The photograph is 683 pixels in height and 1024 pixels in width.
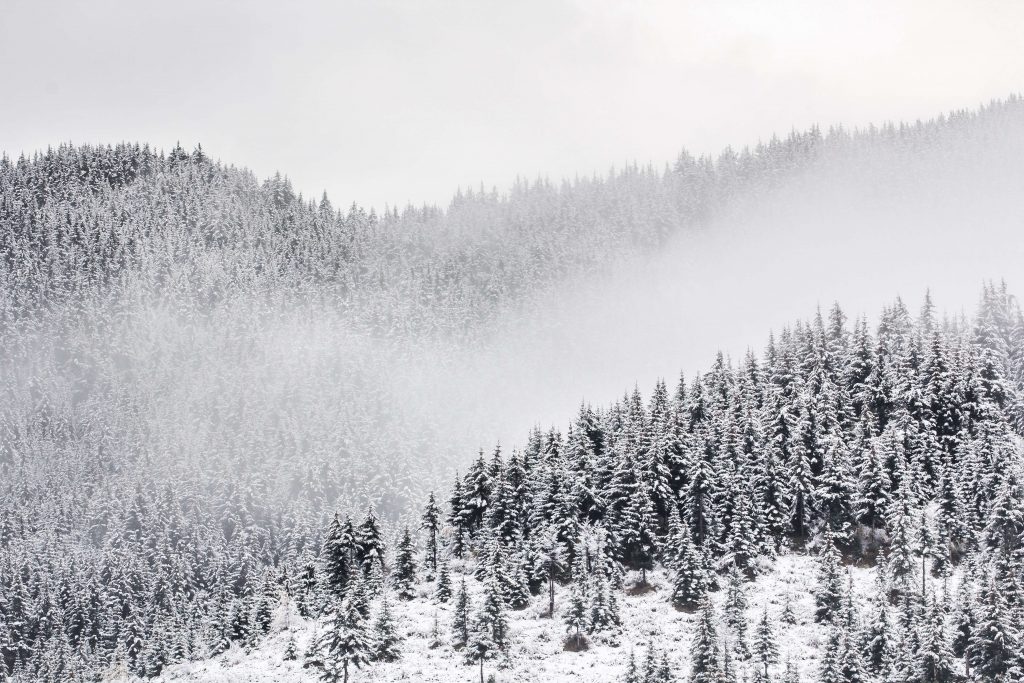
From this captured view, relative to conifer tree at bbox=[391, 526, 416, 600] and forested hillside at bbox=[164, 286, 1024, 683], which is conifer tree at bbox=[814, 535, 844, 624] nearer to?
forested hillside at bbox=[164, 286, 1024, 683]

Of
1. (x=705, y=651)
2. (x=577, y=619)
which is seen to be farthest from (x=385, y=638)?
(x=705, y=651)

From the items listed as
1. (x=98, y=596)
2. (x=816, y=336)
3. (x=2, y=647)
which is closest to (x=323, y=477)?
(x=98, y=596)

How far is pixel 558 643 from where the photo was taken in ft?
276

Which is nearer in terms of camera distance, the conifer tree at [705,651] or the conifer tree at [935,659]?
the conifer tree at [935,659]

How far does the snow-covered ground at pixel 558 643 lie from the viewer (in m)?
79.2

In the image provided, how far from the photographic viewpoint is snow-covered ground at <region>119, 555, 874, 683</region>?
79.2m

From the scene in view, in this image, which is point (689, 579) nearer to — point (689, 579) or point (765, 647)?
point (689, 579)

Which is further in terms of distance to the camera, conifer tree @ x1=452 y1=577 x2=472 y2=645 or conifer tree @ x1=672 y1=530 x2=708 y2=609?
conifer tree @ x1=672 y1=530 x2=708 y2=609

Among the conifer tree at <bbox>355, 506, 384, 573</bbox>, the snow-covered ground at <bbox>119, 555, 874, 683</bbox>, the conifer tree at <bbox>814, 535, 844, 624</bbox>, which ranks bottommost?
the snow-covered ground at <bbox>119, 555, 874, 683</bbox>

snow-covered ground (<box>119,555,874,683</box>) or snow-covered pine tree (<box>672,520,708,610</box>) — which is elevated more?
snow-covered pine tree (<box>672,520,708,610</box>)

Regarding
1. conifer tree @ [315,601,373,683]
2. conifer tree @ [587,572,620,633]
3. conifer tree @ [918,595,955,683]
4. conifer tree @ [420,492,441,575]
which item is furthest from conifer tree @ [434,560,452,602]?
conifer tree @ [918,595,955,683]

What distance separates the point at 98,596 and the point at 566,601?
304 ft

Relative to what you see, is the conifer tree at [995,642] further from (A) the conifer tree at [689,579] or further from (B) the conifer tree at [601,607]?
(B) the conifer tree at [601,607]

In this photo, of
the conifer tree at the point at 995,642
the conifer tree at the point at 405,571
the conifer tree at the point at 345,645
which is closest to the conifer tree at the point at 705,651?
the conifer tree at the point at 995,642
